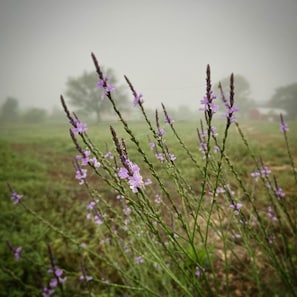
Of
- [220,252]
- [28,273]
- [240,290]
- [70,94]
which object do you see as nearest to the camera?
[240,290]

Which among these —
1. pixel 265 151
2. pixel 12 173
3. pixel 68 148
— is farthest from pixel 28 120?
pixel 265 151

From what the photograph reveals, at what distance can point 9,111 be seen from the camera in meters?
54.5

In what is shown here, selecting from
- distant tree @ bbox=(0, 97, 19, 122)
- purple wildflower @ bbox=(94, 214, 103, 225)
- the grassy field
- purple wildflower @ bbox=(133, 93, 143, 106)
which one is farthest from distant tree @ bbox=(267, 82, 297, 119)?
distant tree @ bbox=(0, 97, 19, 122)

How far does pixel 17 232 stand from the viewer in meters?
4.51

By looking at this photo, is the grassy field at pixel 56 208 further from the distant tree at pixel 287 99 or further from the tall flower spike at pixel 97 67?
the distant tree at pixel 287 99

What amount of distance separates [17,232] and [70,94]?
1956 inches

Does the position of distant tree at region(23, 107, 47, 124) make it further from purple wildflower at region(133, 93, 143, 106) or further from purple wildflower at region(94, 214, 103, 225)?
purple wildflower at region(133, 93, 143, 106)

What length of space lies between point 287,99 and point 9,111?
6637 centimetres

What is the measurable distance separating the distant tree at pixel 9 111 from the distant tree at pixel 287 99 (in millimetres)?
63097

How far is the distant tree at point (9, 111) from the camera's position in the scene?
53.7 m

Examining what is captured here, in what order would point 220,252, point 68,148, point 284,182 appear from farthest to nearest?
1. point 68,148
2. point 284,182
3. point 220,252

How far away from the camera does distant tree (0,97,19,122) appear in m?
53.7

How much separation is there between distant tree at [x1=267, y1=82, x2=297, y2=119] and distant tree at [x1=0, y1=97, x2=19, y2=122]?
6310 centimetres

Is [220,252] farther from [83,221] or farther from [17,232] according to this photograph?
[17,232]
